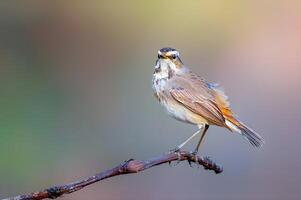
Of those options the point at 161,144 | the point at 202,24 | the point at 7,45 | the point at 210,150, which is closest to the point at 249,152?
the point at 210,150

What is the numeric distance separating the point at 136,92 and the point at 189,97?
6931mm

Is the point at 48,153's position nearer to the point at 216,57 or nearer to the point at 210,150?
the point at 210,150

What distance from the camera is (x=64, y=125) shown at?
431 inches

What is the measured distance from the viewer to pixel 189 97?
484cm

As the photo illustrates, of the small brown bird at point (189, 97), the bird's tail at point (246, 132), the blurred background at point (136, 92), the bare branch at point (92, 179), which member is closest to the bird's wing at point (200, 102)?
the small brown bird at point (189, 97)

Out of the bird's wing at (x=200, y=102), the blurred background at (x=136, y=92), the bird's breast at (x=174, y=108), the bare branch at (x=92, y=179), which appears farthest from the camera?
the blurred background at (x=136, y=92)

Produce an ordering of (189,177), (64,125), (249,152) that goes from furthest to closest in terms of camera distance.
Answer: (64,125), (249,152), (189,177)

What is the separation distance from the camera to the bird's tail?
4344 mm

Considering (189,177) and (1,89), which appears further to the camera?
(1,89)

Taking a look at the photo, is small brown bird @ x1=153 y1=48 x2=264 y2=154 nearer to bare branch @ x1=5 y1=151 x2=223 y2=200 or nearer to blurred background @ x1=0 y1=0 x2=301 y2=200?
bare branch @ x1=5 y1=151 x2=223 y2=200

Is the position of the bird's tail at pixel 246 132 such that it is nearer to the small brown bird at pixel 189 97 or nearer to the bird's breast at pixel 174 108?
the small brown bird at pixel 189 97

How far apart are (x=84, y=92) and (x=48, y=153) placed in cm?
203

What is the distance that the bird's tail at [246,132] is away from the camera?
14.3 ft

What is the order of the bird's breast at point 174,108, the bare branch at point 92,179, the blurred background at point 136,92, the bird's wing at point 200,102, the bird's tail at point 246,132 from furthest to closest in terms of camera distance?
the blurred background at point 136,92 < the bird's breast at point 174,108 < the bird's wing at point 200,102 < the bird's tail at point 246,132 < the bare branch at point 92,179
